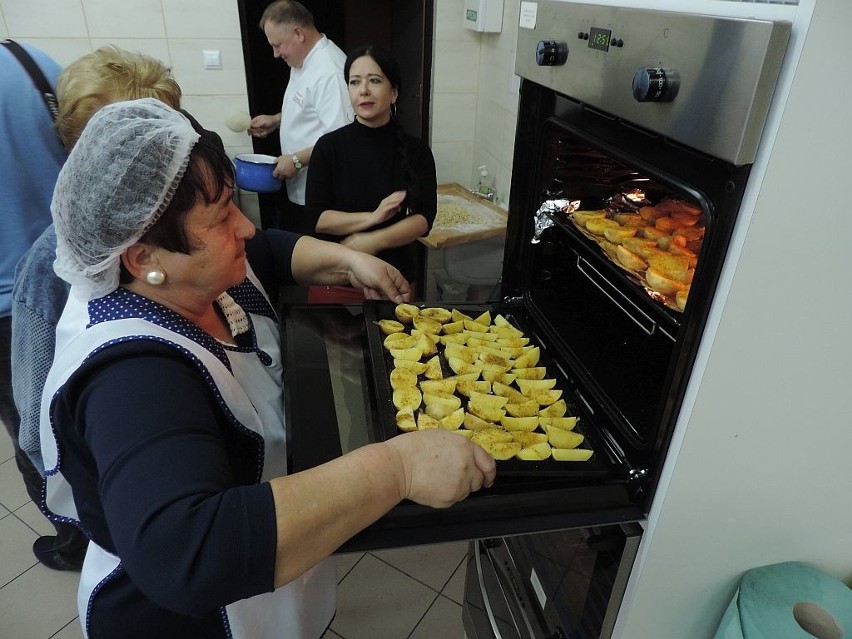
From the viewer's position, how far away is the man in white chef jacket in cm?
280

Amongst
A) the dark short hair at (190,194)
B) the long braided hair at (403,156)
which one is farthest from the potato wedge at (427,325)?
the long braided hair at (403,156)

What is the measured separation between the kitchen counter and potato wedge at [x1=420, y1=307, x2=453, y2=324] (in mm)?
1211

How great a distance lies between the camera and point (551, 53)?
3.10 feet

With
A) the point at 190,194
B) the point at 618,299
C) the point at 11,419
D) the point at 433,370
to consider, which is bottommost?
the point at 11,419

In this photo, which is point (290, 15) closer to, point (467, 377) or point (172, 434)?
point (467, 377)

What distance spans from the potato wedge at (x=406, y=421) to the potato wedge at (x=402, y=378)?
3.1 inches

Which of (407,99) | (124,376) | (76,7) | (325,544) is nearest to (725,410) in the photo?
(325,544)

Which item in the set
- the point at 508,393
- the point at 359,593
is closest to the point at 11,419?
the point at 359,593

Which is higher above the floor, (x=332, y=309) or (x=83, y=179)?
(x=83, y=179)

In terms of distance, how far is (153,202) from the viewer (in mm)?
821

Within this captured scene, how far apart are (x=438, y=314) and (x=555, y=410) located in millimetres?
394

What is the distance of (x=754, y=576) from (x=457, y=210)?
2268 millimetres

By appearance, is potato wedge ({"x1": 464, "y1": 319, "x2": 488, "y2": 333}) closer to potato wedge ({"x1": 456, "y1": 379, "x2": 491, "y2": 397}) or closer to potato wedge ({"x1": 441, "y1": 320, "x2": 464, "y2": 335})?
potato wedge ({"x1": 441, "y1": 320, "x2": 464, "y2": 335})

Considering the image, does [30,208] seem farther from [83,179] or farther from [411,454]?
[411,454]
